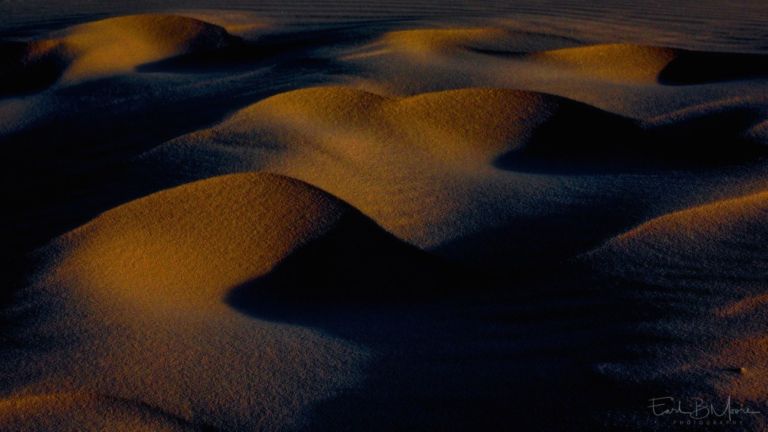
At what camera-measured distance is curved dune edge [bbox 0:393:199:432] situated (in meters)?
0.89

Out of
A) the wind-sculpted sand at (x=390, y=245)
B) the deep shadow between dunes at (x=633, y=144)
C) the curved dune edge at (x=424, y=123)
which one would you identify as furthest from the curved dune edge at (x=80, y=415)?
the deep shadow between dunes at (x=633, y=144)

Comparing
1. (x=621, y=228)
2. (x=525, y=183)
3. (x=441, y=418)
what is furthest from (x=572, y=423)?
(x=525, y=183)

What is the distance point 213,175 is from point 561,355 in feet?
2.64

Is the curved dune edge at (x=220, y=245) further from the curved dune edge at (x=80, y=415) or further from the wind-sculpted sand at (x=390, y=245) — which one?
the curved dune edge at (x=80, y=415)

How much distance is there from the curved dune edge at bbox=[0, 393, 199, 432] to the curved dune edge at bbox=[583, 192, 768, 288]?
680 mm

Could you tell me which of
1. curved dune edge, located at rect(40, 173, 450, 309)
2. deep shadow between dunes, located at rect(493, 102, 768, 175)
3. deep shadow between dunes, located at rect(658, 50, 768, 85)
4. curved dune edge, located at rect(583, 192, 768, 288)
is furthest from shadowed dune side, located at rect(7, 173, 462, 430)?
deep shadow between dunes, located at rect(658, 50, 768, 85)

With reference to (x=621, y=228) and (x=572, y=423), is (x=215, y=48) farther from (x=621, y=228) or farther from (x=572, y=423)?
(x=572, y=423)

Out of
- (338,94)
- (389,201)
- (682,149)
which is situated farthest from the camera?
(338,94)

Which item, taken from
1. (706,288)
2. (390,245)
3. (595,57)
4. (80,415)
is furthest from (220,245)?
(595,57)

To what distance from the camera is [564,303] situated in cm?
112

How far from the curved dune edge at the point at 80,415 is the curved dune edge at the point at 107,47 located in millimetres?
1647

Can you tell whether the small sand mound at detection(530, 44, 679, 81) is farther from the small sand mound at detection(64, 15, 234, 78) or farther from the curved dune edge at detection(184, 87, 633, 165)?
the small sand mound at detection(64, 15, 234, 78)

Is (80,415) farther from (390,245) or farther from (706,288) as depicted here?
(706,288)

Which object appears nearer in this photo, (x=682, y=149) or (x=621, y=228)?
(x=621, y=228)
